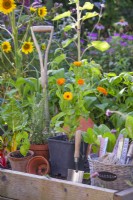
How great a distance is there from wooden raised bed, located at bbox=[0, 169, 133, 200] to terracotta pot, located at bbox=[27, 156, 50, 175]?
0.47 feet

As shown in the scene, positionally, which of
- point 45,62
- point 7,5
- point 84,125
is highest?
point 7,5

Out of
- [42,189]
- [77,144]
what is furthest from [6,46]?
[42,189]

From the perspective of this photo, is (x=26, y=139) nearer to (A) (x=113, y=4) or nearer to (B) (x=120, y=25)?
(B) (x=120, y=25)

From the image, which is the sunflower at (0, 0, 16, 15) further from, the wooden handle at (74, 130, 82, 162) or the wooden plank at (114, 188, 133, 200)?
the wooden plank at (114, 188, 133, 200)

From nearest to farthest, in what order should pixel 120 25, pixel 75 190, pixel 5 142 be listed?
pixel 75 190 < pixel 5 142 < pixel 120 25

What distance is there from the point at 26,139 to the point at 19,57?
69 centimetres

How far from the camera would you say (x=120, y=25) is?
7.68 metres

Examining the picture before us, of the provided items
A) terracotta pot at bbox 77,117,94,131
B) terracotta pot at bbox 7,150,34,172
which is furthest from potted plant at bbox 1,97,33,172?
terracotta pot at bbox 77,117,94,131

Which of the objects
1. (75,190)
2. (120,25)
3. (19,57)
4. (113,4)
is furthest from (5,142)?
(113,4)

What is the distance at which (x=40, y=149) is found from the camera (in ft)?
9.18

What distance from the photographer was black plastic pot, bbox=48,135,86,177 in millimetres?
2621

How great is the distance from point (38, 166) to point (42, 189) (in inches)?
12.2

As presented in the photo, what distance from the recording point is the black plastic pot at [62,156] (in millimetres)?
2621

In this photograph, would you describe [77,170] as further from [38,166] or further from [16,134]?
[16,134]
